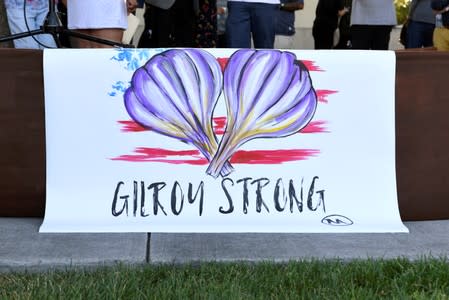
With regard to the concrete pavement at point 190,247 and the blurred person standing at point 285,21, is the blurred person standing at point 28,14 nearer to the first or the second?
the concrete pavement at point 190,247

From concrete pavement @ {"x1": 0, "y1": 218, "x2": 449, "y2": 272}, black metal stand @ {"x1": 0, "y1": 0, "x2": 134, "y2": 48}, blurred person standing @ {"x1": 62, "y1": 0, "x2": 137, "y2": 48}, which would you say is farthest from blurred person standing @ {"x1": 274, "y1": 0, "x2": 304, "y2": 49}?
concrete pavement @ {"x1": 0, "y1": 218, "x2": 449, "y2": 272}

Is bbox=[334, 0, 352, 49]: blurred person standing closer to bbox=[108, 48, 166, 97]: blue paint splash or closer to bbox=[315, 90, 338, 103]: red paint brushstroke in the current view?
bbox=[315, 90, 338, 103]: red paint brushstroke

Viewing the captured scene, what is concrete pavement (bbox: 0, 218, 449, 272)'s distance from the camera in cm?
387

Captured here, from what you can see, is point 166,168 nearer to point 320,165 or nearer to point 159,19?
point 320,165

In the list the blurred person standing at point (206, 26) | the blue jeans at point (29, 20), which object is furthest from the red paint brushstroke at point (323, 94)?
the blurred person standing at point (206, 26)

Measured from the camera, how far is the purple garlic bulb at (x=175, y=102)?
450cm

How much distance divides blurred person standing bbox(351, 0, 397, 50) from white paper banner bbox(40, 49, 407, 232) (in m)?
3.87

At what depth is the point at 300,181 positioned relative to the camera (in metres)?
4.52

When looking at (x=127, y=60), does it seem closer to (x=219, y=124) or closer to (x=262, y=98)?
(x=219, y=124)

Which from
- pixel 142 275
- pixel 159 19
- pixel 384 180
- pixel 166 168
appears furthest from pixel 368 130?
pixel 159 19

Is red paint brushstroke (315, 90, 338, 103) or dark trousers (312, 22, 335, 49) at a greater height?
red paint brushstroke (315, 90, 338, 103)

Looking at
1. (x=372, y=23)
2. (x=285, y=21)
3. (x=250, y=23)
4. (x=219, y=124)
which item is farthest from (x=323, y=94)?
(x=285, y=21)

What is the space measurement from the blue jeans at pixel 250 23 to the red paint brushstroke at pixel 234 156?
2.64m

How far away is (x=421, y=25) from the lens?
9242mm
